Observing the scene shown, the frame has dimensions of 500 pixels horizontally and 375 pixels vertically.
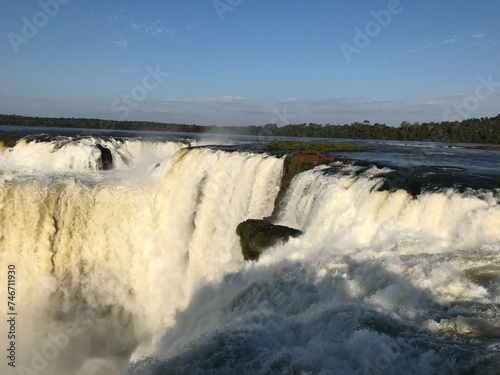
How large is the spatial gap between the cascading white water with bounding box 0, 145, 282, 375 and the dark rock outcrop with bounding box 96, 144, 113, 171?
754 centimetres

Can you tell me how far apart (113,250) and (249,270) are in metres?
7.38

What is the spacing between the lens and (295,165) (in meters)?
13.4

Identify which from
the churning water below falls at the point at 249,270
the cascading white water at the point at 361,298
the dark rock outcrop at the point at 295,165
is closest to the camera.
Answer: the cascading white water at the point at 361,298

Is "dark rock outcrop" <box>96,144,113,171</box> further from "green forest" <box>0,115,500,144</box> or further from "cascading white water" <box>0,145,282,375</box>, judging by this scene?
"green forest" <box>0,115,500,144</box>

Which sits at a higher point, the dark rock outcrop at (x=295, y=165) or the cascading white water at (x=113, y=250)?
the dark rock outcrop at (x=295, y=165)

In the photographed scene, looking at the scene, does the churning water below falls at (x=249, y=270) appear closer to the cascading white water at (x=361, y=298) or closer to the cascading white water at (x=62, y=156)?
the cascading white water at (x=361, y=298)

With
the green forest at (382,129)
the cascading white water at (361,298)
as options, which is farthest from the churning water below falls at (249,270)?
the green forest at (382,129)

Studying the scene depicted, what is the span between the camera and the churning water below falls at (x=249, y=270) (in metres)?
4.66

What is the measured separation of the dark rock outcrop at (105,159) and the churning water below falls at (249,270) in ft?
7.84

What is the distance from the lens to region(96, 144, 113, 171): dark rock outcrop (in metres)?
23.9

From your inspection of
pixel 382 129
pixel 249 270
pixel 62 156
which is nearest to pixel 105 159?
pixel 62 156

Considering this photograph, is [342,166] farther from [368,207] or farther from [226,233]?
[226,233]

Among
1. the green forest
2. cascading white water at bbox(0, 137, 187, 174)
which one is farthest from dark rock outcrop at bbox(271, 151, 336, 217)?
the green forest

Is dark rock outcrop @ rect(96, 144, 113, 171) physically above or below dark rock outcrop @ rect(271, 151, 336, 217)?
below
